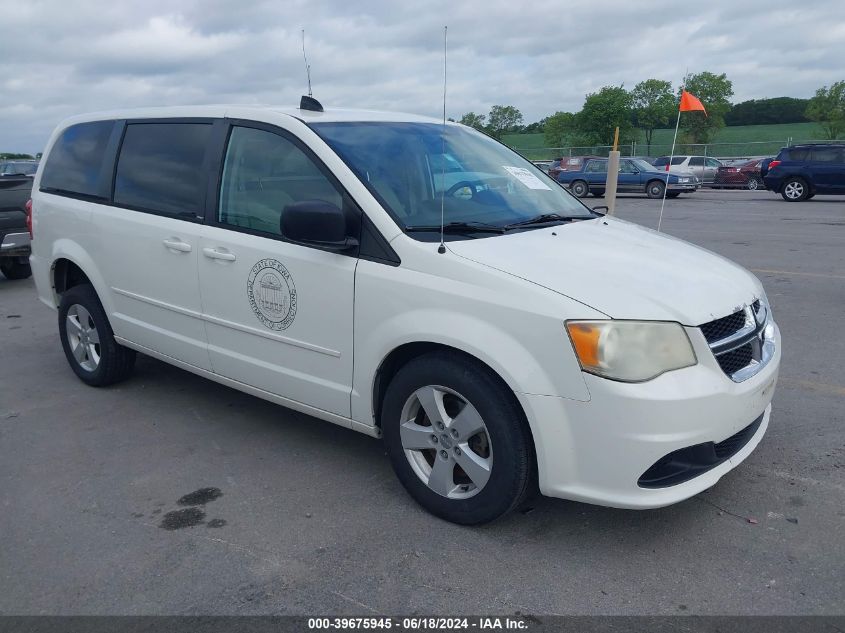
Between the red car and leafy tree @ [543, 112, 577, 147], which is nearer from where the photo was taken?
the red car

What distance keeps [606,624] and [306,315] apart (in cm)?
189

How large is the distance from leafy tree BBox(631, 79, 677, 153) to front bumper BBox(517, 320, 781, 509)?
45.1m

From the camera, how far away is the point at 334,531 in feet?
10.6

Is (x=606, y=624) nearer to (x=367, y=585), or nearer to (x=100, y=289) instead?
(x=367, y=585)

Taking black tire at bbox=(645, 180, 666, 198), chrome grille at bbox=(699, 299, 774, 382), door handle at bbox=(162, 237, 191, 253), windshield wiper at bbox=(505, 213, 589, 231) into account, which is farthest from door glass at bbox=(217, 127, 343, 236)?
black tire at bbox=(645, 180, 666, 198)

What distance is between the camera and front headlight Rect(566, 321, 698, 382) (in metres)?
2.73

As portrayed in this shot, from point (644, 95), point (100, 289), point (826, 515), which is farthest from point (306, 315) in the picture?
point (644, 95)

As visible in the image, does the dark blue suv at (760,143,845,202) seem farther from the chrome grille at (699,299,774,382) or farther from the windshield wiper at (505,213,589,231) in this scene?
the chrome grille at (699,299,774,382)

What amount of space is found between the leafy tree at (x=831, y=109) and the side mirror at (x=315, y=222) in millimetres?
54004

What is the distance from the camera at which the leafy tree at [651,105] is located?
149 ft

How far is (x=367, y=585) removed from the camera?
2842 millimetres

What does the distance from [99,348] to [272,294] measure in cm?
207

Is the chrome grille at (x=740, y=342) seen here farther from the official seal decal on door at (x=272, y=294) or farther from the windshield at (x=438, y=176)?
the official seal decal on door at (x=272, y=294)

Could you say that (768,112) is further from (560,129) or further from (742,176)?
(742,176)
